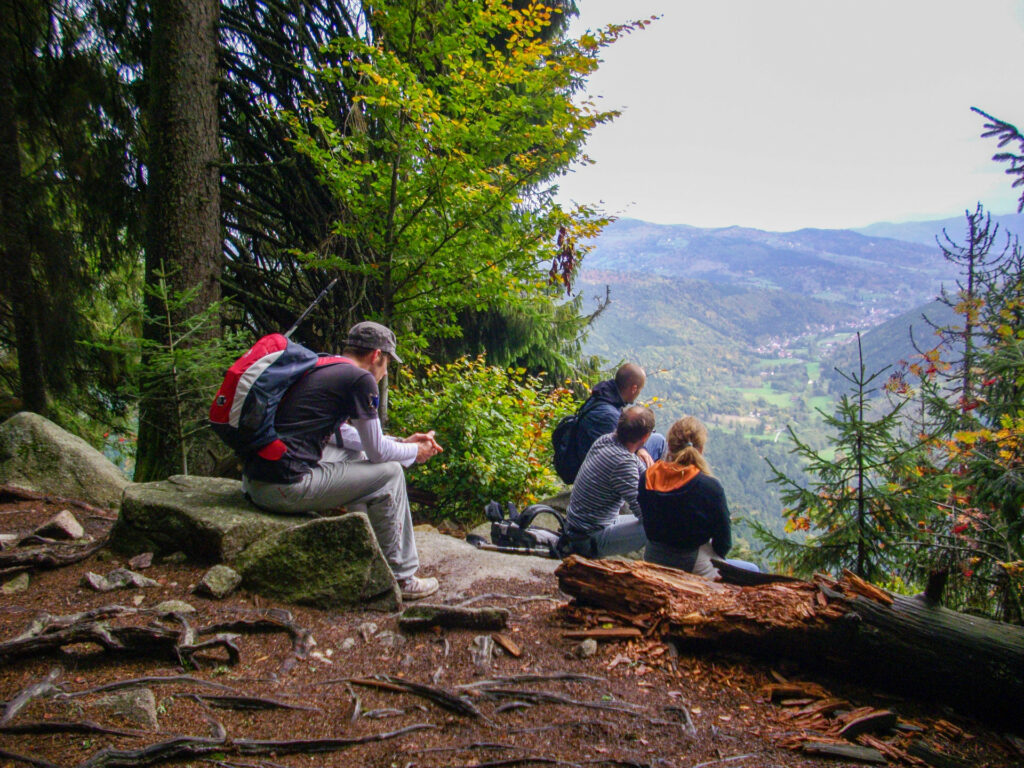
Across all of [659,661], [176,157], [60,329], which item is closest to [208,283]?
[176,157]

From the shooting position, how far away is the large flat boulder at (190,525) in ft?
11.3

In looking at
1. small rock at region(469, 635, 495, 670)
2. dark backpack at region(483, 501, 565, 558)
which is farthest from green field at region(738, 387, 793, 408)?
small rock at region(469, 635, 495, 670)

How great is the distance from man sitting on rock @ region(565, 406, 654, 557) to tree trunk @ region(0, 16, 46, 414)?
5974mm

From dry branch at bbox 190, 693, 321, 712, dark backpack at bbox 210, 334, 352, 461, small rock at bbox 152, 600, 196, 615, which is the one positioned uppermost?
dark backpack at bbox 210, 334, 352, 461

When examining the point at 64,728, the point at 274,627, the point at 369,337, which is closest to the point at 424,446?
the point at 369,337

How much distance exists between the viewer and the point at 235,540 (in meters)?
3.46

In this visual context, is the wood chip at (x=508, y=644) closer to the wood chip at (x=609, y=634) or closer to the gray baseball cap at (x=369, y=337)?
the wood chip at (x=609, y=634)

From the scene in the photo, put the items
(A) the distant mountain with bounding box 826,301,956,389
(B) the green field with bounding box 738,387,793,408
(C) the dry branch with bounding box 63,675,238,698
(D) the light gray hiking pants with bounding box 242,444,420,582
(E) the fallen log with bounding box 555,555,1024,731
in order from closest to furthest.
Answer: (C) the dry branch with bounding box 63,675,238,698 < (E) the fallen log with bounding box 555,555,1024,731 < (D) the light gray hiking pants with bounding box 242,444,420,582 < (A) the distant mountain with bounding box 826,301,956,389 < (B) the green field with bounding box 738,387,793,408

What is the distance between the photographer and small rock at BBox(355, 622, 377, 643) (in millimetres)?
3064

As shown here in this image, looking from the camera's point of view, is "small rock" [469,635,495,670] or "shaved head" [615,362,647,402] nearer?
"small rock" [469,635,495,670]

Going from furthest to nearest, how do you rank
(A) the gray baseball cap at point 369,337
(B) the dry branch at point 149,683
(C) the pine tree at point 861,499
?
(C) the pine tree at point 861,499, (A) the gray baseball cap at point 369,337, (B) the dry branch at point 149,683

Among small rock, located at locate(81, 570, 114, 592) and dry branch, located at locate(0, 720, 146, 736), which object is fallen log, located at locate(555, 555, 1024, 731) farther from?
small rock, located at locate(81, 570, 114, 592)

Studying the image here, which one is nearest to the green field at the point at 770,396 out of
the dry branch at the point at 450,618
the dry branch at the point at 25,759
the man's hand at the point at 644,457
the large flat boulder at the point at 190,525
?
the man's hand at the point at 644,457

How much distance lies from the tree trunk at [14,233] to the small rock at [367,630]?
5.47 metres
